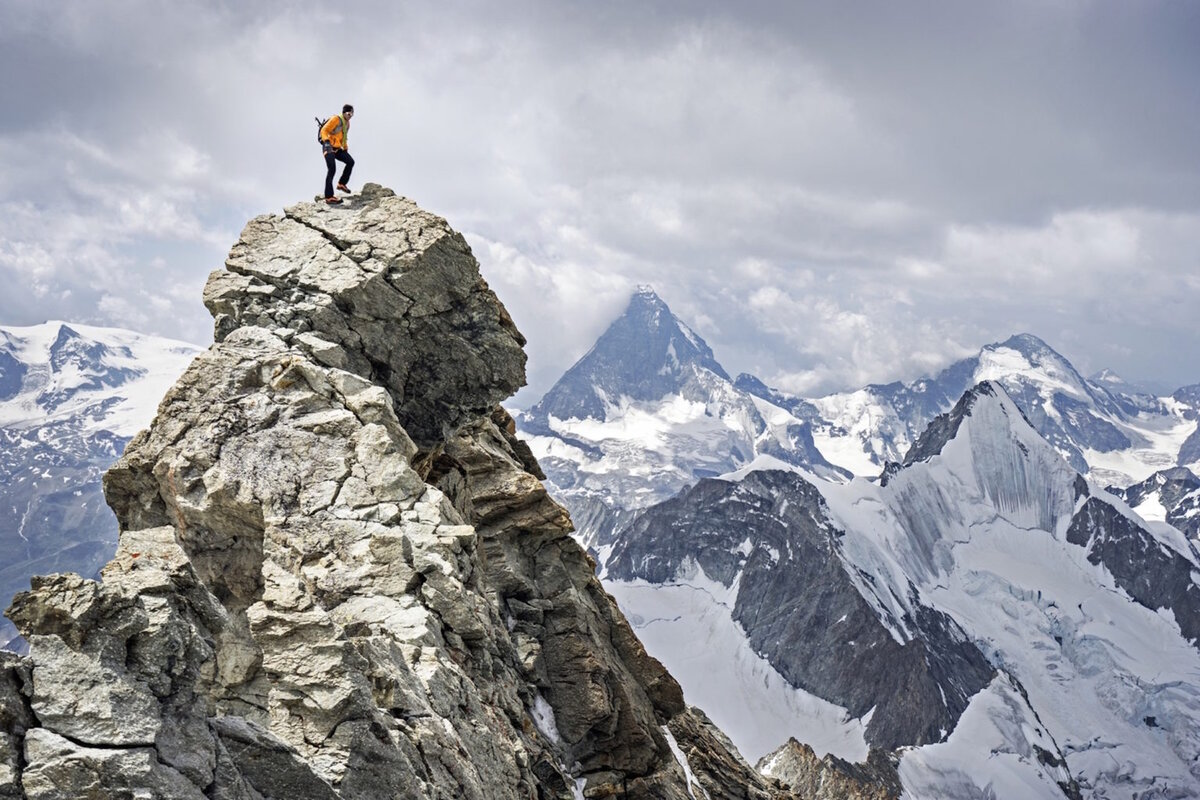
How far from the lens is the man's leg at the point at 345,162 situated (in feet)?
101

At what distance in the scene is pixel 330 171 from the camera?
3112 centimetres

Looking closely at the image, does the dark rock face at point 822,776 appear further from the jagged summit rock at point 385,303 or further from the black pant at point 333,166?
the black pant at point 333,166

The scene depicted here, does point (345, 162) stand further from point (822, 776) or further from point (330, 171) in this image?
point (822, 776)

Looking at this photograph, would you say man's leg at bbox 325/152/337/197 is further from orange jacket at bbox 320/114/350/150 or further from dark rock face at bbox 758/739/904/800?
dark rock face at bbox 758/739/904/800

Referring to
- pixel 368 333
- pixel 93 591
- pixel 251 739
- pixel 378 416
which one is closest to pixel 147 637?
pixel 93 591

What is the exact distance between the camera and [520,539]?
30.6 metres

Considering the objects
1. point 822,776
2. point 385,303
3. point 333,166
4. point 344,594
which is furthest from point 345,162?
point 822,776

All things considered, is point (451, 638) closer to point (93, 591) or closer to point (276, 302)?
point (93, 591)

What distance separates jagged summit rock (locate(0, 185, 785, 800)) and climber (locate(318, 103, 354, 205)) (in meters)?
1.02

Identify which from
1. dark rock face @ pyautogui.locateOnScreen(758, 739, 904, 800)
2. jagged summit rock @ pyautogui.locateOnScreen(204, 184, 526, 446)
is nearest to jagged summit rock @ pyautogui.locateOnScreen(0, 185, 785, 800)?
jagged summit rock @ pyautogui.locateOnScreen(204, 184, 526, 446)

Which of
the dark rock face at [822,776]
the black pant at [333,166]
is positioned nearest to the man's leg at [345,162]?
the black pant at [333,166]

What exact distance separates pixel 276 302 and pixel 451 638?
516 inches

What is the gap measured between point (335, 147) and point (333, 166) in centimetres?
89

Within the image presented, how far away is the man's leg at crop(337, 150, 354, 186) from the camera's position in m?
30.8
